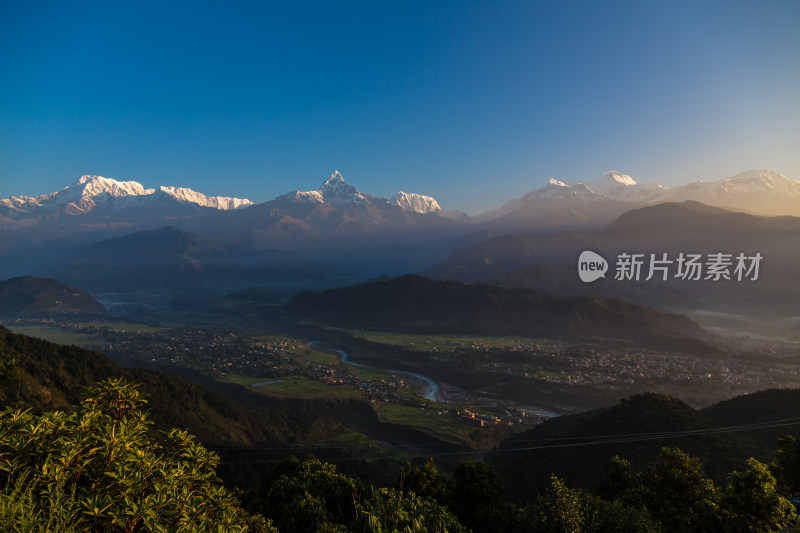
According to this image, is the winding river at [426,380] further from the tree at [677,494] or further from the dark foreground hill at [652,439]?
the tree at [677,494]

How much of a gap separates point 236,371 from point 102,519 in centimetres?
14274

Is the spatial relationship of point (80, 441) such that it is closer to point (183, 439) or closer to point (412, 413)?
point (183, 439)

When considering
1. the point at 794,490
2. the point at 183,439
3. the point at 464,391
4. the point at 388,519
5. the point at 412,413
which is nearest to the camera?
the point at 183,439

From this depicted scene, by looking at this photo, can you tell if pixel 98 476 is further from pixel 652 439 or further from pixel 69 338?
pixel 69 338

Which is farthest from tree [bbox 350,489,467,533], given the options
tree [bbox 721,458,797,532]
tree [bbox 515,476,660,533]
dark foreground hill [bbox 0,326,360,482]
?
dark foreground hill [bbox 0,326,360,482]

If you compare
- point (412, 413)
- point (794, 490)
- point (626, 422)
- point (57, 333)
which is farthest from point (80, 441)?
point (57, 333)

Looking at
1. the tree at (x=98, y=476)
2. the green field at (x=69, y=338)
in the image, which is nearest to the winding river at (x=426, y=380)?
the green field at (x=69, y=338)

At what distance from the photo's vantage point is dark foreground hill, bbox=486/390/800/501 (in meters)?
46.4

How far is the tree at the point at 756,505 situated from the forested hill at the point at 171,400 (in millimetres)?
68042

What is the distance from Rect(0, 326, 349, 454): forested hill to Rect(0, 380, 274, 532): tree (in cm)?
6190

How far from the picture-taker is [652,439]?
2105 inches

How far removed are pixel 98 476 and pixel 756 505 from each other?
3017 centimetres

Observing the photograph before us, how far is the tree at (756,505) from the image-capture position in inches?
751

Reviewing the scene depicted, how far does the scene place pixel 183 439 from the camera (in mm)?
12484
